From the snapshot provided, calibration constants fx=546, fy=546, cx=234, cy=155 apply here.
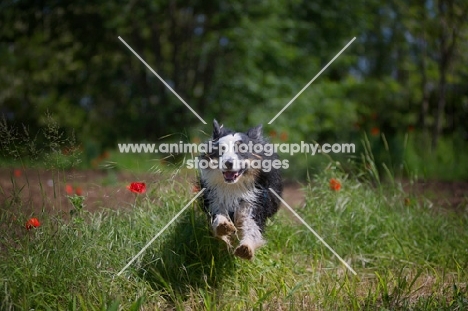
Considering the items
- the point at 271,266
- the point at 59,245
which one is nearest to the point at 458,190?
the point at 271,266

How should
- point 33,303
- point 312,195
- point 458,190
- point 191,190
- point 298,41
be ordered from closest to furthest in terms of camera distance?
point 33,303 → point 191,190 → point 312,195 → point 458,190 → point 298,41

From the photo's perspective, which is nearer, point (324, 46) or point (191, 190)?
point (191, 190)

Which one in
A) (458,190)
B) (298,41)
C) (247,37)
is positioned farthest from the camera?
(298,41)

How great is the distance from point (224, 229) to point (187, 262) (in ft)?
1.56

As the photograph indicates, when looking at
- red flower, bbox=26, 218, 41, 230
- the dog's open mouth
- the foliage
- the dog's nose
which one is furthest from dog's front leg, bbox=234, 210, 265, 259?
the foliage

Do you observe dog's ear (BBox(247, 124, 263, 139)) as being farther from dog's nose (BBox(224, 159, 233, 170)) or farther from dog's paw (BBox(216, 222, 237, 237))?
dog's paw (BBox(216, 222, 237, 237))

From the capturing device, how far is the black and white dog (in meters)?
3.70

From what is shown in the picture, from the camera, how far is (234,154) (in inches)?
145

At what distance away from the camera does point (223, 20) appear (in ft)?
32.9

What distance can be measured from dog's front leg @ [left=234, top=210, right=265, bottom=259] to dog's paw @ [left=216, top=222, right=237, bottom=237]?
0.36ft

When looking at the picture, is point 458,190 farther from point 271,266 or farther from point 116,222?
point 116,222

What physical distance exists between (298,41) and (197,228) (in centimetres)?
783

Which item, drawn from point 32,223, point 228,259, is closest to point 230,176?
point 228,259

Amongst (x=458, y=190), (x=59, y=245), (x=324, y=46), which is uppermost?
(x=59, y=245)
